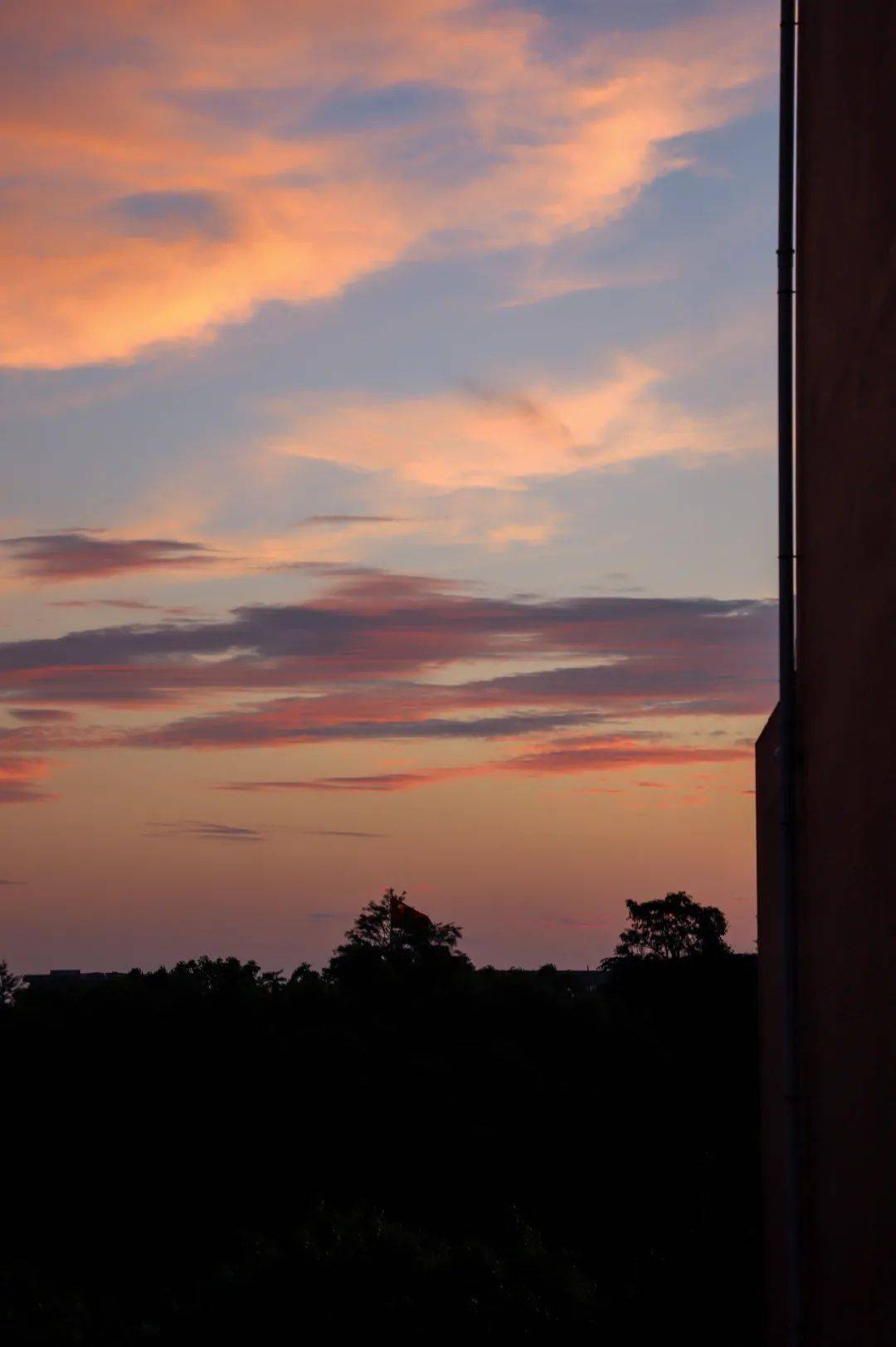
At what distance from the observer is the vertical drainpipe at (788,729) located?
25.6 feet

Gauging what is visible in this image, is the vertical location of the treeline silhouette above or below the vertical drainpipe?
below

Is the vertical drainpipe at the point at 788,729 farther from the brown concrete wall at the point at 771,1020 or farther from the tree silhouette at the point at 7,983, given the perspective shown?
the tree silhouette at the point at 7,983

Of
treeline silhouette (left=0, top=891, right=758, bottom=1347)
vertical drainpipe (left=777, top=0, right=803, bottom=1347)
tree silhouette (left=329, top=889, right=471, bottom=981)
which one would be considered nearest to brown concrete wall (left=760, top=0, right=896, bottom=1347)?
vertical drainpipe (left=777, top=0, right=803, bottom=1347)

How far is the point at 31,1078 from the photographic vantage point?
38.1 m

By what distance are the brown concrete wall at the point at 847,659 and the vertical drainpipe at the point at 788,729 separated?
7 cm

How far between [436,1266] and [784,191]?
40.7ft

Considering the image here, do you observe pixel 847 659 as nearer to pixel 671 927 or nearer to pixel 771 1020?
pixel 771 1020

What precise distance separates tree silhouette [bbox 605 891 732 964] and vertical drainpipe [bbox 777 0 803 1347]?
54.0 metres

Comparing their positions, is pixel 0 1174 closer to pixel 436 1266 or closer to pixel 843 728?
pixel 436 1266

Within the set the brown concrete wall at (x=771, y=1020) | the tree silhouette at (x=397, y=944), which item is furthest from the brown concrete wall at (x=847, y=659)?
the tree silhouette at (x=397, y=944)

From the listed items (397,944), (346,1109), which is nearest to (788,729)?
(346,1109)

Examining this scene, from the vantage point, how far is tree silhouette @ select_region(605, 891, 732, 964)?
203 ft

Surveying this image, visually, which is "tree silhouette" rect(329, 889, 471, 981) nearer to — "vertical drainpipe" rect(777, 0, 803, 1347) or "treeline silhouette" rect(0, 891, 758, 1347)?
"treeline silhouette" rect(0, 891, 758, 1347)

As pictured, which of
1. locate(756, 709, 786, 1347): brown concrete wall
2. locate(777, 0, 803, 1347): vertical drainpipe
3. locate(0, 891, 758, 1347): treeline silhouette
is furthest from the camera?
locate(0, 891, 758, 1347): treeline silhouette
